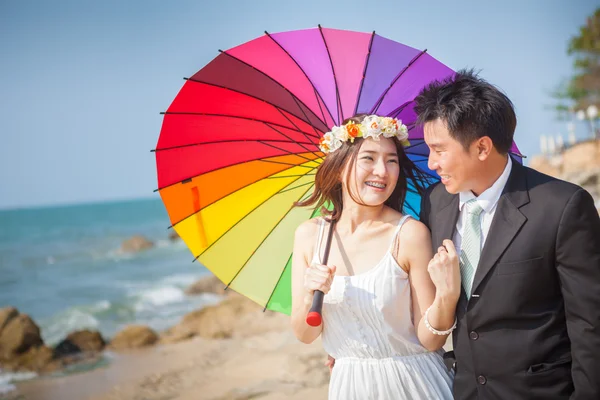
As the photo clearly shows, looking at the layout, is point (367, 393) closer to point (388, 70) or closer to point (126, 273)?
point (388, 70)

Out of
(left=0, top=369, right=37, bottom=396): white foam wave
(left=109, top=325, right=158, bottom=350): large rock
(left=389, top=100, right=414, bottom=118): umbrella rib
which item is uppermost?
(left=389, top=100, right=414, bottom=118): umbrella rib

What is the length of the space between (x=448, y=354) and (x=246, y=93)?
1.85m

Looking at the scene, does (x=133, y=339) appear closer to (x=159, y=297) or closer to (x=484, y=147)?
(x=159, y=297)

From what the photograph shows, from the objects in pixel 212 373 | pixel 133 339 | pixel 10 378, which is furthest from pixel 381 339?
pixel 133 339

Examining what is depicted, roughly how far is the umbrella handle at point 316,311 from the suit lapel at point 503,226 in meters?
0.72

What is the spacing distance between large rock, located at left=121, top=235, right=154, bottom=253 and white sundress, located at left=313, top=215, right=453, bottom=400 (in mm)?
30673

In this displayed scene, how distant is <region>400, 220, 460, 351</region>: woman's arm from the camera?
2541 mm

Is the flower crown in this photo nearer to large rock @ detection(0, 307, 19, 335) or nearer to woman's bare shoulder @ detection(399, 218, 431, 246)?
woman's bare shoulder @ detection(399, 218, 431, 246)

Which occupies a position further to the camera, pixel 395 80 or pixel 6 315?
pixel 6 315

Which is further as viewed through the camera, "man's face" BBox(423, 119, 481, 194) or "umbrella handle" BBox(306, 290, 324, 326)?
"umbrella handle" BBox(306, 290, 324, 326)

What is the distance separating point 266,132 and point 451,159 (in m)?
1.30

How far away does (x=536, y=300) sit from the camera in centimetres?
241

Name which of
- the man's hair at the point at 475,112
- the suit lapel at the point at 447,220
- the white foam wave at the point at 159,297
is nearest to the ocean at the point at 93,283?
the white foam wave at the point at 159,297

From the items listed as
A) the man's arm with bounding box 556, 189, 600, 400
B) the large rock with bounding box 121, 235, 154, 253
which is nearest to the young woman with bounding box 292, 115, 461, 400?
the man's arm with bounding box 556, 189, 600, 400
